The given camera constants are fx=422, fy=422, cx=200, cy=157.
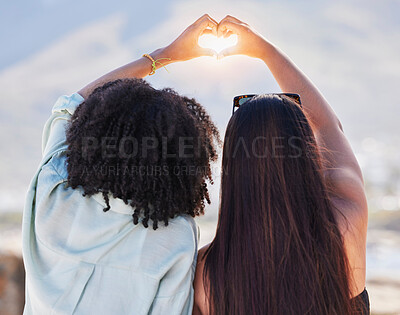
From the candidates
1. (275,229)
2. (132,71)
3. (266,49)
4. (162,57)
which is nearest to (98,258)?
(275,229)

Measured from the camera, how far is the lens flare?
5.65 ft

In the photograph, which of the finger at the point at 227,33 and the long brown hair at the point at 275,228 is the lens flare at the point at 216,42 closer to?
the finger at the point at 227,33

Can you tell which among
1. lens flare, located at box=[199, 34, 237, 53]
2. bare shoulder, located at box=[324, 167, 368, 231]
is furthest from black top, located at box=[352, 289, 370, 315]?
lens flare, located at box=[199, 34, 237, 53]

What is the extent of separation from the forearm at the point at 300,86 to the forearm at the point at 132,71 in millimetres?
419

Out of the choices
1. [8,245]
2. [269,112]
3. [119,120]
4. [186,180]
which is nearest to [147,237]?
[186,180]

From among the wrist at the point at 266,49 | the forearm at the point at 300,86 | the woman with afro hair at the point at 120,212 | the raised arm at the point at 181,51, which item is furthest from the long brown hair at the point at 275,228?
the raised arm at the point at 181,51

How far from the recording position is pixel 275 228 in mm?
1203

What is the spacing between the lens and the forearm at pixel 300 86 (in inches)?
60.6

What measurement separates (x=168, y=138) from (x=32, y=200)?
18.2 inches

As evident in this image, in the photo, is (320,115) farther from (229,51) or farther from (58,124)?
(58,124)

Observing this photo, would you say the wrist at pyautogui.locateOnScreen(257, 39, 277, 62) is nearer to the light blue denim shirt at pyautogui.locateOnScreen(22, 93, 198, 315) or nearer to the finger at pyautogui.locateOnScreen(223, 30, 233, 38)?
the finger at pyautogui.locateOnScreen(223, 30, 233, 38)

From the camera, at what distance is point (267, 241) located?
120cm

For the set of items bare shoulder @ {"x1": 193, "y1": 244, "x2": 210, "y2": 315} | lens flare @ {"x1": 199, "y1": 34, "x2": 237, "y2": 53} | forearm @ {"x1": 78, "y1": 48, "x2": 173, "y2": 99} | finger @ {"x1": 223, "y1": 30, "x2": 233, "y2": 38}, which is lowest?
bare shoulder @ {"x1": 193, "y1": 244, "x2": 210, "y2": 315}

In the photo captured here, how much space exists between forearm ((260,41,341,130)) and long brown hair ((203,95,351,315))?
302 mm
